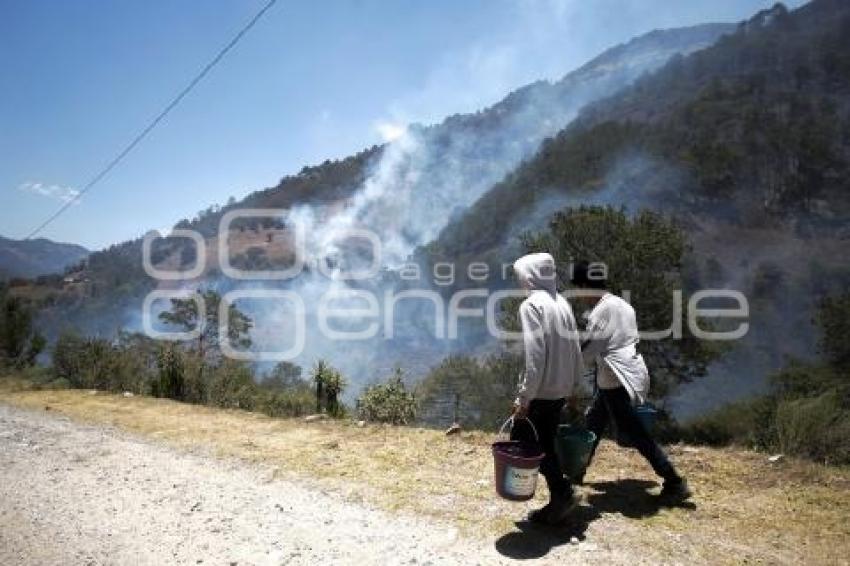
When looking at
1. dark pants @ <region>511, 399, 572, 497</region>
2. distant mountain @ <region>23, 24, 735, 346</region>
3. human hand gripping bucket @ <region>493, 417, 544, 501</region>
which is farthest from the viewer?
distant mountain @ <region>23, 24, 735, 346</region>

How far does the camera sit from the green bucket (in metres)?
4.77

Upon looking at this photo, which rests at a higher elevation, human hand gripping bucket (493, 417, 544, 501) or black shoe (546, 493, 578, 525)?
human hand gripping bucket (493, 417, 544, 501)

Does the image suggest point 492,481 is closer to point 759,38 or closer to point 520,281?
point 520,281

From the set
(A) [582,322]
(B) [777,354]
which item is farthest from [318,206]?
(A) [582,322]

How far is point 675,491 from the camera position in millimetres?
4879

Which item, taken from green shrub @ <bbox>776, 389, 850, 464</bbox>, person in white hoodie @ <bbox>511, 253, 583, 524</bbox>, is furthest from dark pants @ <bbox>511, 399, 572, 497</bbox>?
green shrub @ <bbox>776, 389, 850, 464</bbox>

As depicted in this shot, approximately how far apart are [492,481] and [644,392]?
1.64m

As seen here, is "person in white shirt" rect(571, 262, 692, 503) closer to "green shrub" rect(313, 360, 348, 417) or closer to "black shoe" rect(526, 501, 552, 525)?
"black shoe" rect(526, 501, 552, 525)

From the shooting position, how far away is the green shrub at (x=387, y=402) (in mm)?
14010

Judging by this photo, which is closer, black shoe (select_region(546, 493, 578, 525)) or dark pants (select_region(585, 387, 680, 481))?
black shoe (select_region(546, 493, 578, 525))

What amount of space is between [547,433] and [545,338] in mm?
682

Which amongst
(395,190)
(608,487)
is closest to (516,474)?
(608,487)

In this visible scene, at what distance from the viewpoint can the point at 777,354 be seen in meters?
46.4

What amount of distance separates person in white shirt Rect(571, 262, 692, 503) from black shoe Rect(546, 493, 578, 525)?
2.46 ft
